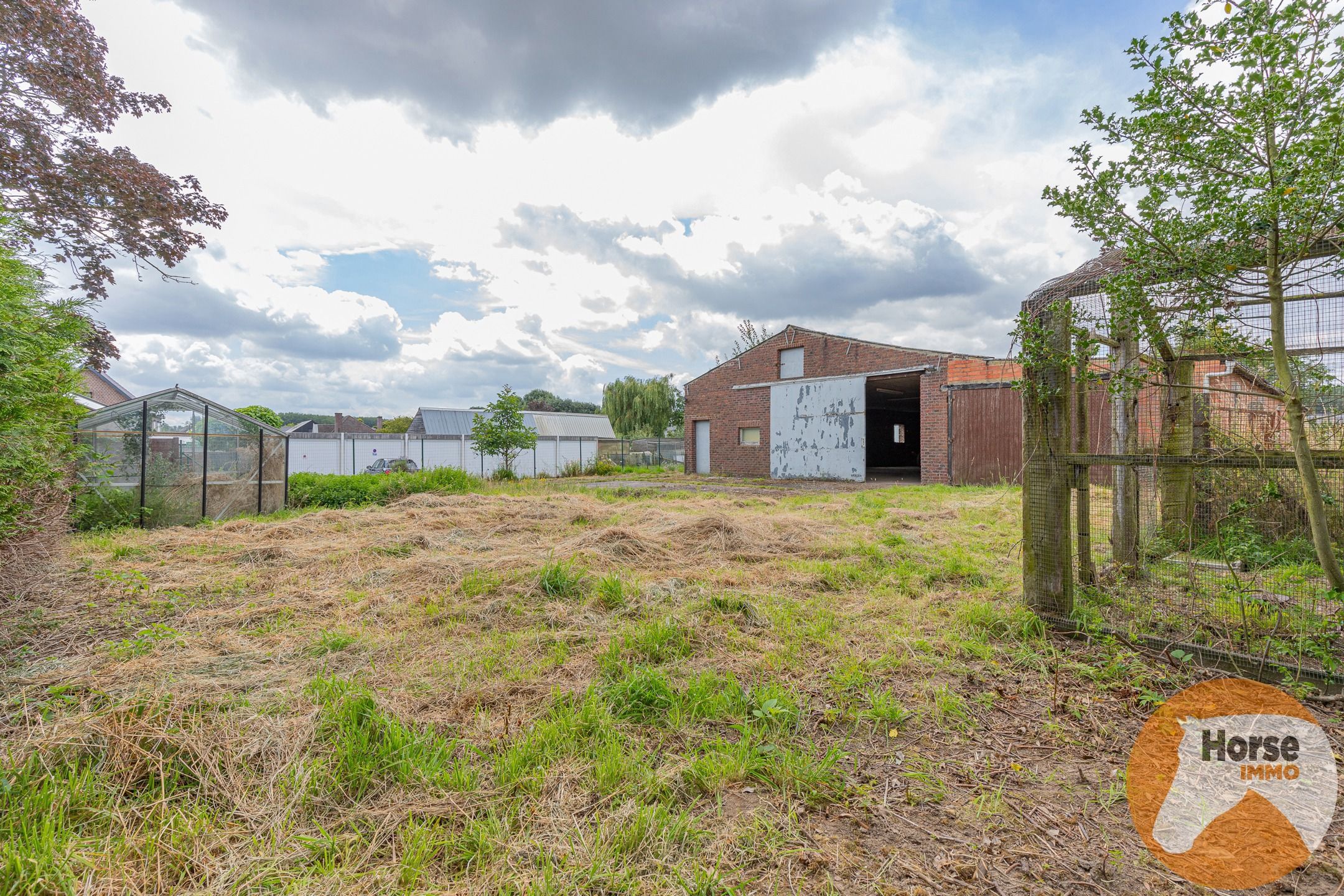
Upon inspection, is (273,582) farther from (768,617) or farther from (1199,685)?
(1199,685)

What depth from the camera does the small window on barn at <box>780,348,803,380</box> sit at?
18938 millimetres

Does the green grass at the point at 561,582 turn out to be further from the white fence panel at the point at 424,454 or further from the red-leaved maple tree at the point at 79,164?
the white fence panel at the point at 424,454

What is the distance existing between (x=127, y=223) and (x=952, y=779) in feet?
37.6

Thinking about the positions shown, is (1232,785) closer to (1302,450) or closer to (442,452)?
(1302,450)

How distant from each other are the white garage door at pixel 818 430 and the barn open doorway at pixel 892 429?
0.71m

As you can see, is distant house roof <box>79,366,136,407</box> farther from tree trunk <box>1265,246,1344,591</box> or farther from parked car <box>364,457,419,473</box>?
tree trunk <box>1265,246,1344,591</box>

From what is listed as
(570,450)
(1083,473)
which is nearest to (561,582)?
(1083,473)

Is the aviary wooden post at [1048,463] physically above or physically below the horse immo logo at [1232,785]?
above

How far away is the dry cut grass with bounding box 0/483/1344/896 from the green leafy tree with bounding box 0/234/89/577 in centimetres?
51

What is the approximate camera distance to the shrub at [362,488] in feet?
36.7

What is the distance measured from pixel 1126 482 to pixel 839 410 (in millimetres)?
13651

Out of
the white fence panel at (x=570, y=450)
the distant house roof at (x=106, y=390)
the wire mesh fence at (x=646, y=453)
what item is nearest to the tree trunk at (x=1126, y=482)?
the wire mesh fence at (x=646, y=453)

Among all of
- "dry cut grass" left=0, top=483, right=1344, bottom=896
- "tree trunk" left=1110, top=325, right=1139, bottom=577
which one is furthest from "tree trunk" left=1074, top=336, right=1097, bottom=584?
"dry cut grass" left=0, top=483, right=1344, bottom=896

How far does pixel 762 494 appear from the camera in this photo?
12.5 meters
